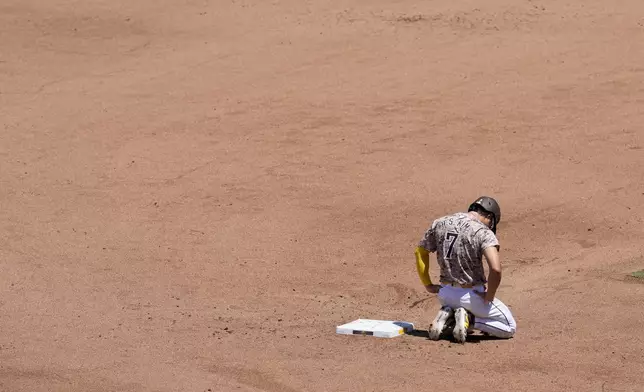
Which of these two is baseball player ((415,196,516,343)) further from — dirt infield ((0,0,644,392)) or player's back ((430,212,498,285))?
dirt infield ((0,0,644,392))

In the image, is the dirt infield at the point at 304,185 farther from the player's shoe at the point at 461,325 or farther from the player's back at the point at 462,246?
the player's back at the point at 462,246

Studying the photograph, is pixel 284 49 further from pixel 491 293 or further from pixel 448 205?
pixel 491 293

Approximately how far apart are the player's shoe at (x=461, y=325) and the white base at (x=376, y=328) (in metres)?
0.48

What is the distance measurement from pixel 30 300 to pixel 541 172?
7.41 m

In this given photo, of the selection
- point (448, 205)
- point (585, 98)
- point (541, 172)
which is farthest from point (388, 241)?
point (585, 98)

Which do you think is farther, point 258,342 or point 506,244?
point 506,244

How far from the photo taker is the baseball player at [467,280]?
9164 mm

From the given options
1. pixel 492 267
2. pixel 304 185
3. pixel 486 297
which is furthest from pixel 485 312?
pixel 304 185

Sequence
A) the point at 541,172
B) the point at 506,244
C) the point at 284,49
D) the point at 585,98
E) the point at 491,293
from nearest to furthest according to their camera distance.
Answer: the point at 491,293
the point at 506,244
the point at 541,172
the point at 585,98
the point at 284,49

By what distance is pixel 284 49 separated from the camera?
789 inches

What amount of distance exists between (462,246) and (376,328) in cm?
102

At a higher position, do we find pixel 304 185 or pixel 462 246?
pixel 462 246

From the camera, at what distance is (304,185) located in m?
15.2

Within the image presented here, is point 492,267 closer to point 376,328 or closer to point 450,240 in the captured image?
point 450,240
